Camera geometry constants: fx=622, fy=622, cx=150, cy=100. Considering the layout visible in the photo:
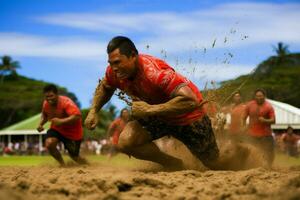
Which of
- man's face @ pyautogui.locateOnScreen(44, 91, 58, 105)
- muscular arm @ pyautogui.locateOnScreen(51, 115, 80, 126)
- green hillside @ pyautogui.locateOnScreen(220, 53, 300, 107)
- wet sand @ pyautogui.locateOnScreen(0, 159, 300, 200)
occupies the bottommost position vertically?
wet sand @ pyautogui.locateOnScreen(0, 159, 300, 200)

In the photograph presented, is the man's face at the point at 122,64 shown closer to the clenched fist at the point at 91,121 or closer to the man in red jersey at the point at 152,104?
the man in red jersey at the point at 152,104

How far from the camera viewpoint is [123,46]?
6746 millimetres

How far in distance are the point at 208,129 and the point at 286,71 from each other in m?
60.9

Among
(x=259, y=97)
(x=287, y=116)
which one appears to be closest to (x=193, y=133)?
(x=259, y=97)

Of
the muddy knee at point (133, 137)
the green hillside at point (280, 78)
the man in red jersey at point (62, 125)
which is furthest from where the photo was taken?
the green hillside at point (280, 78)

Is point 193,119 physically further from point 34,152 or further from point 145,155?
point 34,152

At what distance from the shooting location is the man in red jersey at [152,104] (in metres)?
6.72

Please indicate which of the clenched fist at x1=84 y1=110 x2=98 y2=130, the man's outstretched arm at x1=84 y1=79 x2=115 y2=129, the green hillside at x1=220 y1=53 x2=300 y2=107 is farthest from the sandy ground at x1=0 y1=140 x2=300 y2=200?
the green hillside at x1=220 y1=53 x2=300 y2=107

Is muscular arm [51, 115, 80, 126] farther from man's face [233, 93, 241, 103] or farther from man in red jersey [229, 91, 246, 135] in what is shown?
man's face [233, 93, 241, 103]

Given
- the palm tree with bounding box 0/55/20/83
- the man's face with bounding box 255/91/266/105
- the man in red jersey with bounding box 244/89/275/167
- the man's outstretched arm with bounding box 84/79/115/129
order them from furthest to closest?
1. the palm tree with bounding box 0/55/20/83
2. the man's face with bounding box 255/91/266/105
3. the man in red jersey with bounding box 244/89/275/167
4. the man's outstretched arm with bounding box 84/79/115/129

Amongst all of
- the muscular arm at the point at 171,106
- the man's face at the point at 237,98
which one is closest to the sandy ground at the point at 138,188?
the muscular arm at the point at 171,106

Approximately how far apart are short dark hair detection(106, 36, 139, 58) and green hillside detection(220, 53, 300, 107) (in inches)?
1564

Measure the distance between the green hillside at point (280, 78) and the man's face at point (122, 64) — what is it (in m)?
39.7

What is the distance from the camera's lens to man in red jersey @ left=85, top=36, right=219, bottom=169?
6.72 m
